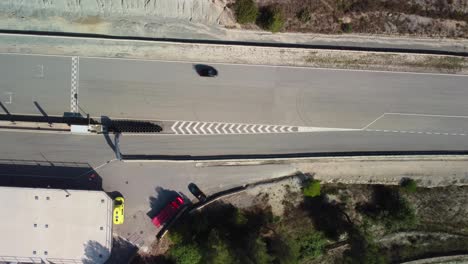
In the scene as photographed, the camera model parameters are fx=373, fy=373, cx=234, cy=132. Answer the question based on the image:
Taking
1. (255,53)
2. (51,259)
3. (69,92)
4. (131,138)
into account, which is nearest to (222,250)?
(131,138)

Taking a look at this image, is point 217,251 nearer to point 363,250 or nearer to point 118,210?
point 118,210

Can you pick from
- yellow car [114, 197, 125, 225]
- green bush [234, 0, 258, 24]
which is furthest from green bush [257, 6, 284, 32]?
yellow car [114, 197, 125, 225]

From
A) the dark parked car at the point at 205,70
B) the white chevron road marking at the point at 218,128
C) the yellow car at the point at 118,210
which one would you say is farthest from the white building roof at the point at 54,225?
the dark parked car at the point at 205,70

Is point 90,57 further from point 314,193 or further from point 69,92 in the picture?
point 314,193

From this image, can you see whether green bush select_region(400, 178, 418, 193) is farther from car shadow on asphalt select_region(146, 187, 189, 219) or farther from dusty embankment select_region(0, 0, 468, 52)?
car shadow on asphalt select_region(146, 187, 189, 219)

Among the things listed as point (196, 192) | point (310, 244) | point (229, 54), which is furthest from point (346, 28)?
point (310, 244)

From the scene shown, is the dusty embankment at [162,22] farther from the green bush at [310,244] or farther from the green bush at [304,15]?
the green bush at [310,244]
